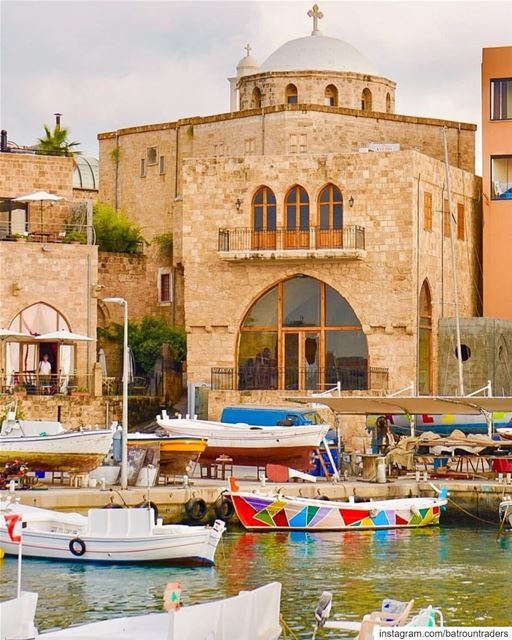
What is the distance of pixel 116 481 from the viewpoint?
1519 inches

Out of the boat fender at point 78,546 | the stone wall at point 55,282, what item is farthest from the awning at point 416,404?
the boat fender at point 78,546

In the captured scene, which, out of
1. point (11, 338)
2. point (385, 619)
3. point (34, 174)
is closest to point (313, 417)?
point (11, 338)

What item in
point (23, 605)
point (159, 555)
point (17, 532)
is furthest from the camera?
point (159, 555)

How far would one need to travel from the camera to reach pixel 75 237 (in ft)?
166

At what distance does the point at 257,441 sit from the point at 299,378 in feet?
23.4

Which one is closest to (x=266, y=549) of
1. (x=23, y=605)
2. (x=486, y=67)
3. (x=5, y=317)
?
(x=23, y=605)

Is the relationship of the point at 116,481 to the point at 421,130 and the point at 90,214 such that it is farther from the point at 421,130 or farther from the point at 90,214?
the point at 421,130

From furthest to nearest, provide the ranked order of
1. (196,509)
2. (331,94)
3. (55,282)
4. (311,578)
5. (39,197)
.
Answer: (331,94)
(39,197)
(55,282)
(196,509)
(311,578)

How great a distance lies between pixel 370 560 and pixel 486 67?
22.7 meters

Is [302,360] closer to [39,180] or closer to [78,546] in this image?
[39,180]

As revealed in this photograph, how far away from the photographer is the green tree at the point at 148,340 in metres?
52.6

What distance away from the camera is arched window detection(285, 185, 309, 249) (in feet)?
157

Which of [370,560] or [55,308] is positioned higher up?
[55,308]

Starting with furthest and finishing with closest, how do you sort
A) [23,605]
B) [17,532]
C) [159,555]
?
[159,555], [17,532], [23,605]
